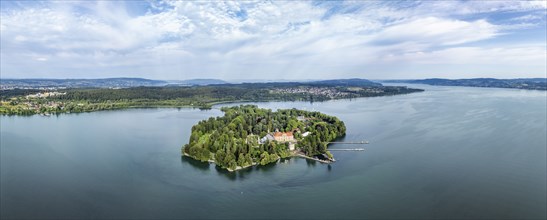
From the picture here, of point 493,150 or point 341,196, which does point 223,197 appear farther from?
point 493,150

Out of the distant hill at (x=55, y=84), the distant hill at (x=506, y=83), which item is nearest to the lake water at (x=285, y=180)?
the distant hill at (x=506, y=83)

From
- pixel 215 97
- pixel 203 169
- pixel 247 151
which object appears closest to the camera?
pixel 203 169

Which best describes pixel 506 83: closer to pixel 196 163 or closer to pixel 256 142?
pixel 256 142

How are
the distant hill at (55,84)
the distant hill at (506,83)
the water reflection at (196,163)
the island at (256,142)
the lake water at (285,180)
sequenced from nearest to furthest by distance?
the lake water at (285,180), the water reflection at (196,163), the island at (256,142), the distant hill at (506,83), the distant hill at (55,84)

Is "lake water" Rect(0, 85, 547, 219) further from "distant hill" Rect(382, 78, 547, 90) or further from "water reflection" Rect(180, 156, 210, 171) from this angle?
"distant hill" Rect(382, 78, 547, 90)

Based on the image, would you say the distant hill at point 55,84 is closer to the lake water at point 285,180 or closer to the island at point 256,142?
the lake water at point 285,180

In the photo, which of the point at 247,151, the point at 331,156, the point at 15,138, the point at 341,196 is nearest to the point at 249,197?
the point at 341,196
